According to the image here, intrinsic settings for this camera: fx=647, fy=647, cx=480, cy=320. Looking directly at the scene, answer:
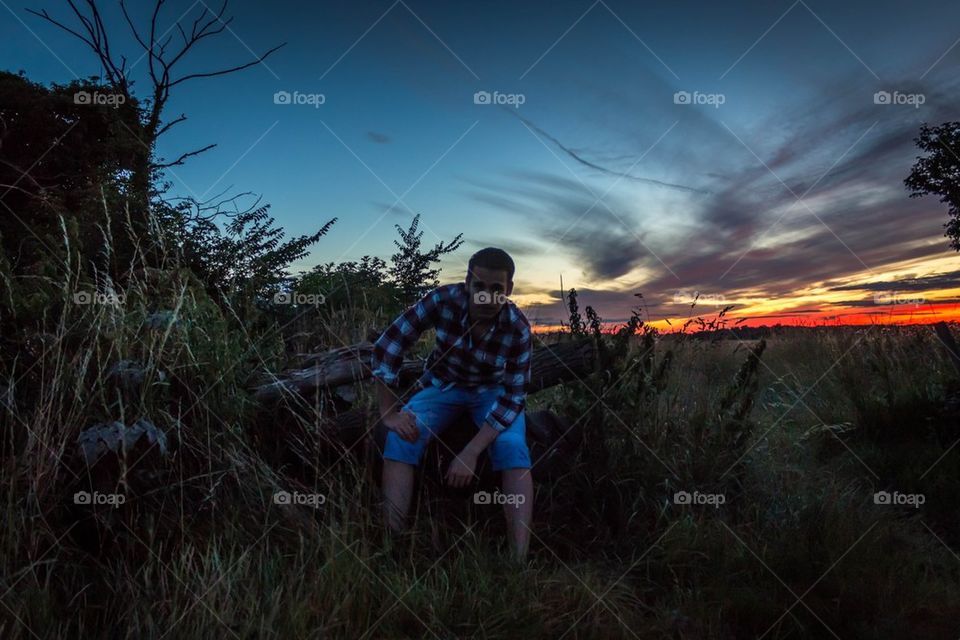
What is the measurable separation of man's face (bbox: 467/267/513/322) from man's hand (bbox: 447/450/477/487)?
833mm

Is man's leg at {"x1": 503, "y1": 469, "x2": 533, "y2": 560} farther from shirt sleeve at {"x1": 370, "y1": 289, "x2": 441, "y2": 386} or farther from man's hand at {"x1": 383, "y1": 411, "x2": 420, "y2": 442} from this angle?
shirt sleeve at {"x1": 370, "y1": 289, "x2": 441, "y2": 386}

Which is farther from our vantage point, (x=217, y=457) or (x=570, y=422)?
(x=570, y=422)

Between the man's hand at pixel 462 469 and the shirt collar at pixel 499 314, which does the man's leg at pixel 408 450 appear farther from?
the shirt collar at pixel 499 314

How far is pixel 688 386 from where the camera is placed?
5.75m

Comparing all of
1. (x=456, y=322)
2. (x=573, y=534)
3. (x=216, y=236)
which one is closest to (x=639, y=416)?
(x=573, y=534)

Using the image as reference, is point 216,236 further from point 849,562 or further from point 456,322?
point 849,562

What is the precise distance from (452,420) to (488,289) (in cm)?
92

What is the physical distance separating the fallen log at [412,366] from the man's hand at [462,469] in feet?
3.35

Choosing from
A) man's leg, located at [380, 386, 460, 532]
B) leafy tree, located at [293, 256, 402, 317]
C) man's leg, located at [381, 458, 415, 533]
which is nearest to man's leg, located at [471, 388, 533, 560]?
man's leg, located at [380, 386, 460, 532]

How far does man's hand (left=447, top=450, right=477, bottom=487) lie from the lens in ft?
11.7

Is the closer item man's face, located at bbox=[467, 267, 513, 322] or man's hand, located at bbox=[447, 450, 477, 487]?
man's hand, located at bbox=[447, 450, 477, 487]

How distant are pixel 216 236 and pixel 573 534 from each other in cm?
502

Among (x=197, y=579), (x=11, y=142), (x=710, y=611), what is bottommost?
(x=710, y=611)

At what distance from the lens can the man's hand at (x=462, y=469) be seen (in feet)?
11.7
